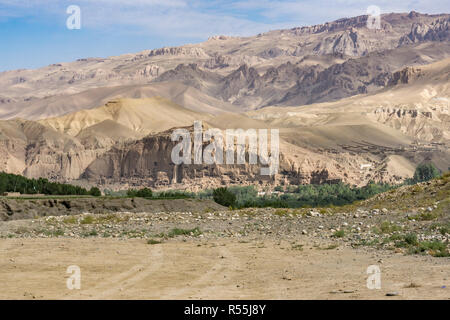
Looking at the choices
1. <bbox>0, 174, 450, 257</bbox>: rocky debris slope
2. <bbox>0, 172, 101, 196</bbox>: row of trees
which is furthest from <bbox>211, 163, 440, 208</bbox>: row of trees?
<bbox>0, 174, 450, 257</bbox>: rocky debris slope

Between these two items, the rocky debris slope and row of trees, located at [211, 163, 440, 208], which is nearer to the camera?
the rocky debris slope

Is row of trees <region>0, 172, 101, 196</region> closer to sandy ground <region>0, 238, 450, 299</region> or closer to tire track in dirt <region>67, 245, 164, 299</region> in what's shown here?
sandy ground <region>0, 238, 450, 299</region>

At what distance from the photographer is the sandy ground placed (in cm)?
1341

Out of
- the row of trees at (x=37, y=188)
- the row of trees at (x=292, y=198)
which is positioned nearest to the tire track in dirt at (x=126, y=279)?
the row of trees at (x=292, y=198)

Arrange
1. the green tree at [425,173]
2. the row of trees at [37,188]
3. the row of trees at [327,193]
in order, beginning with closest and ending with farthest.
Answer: the row of trees at [37,188] < the row of trees at [327,193] < the green tree at [425,173]

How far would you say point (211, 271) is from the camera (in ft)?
54.2

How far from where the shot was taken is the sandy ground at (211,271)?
44.0 feet

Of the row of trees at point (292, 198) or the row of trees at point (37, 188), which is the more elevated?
the row of trees at point (37, 188)

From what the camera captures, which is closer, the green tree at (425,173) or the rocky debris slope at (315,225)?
the rocky debris slope at (315,225)

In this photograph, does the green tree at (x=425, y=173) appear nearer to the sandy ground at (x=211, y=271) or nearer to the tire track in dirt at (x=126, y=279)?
the sandy ground at (x=211, y=271)

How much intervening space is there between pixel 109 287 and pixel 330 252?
753 cm

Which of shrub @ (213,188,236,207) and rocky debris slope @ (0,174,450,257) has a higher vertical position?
rocky debris slope @ (0,174,450,257)
